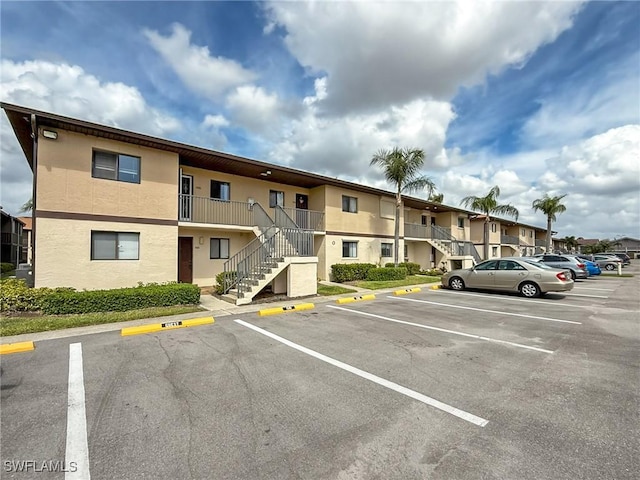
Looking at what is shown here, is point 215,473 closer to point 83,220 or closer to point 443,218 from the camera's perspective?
point 83,220

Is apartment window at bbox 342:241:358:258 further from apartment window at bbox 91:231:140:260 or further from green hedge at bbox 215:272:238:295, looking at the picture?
apartment window at bbox 91:231:140:260

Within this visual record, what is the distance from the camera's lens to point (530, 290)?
42.0 feet

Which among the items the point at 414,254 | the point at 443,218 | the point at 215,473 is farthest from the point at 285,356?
the point at 443,218

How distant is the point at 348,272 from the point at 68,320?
41.7 ft

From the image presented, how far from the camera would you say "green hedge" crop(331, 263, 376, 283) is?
17.6 metres

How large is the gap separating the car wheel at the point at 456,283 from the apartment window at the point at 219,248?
11595 millimetres

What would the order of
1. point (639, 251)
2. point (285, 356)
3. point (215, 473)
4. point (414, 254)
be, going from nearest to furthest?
point (215, 473)
point (285, 356)
point (414, 254)
point (639, 251)

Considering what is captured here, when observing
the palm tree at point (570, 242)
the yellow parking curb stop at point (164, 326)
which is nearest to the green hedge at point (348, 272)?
the yellow parking curb stop at point (164, 326)

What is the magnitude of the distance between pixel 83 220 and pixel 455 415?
12.4m

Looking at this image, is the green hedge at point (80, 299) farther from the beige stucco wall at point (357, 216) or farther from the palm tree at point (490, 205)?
the palm tree at point (490, 205)

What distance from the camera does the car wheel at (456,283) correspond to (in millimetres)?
15211

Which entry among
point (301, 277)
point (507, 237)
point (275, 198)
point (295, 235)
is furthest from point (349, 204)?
point (507, 237)

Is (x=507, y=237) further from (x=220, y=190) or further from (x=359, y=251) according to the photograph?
(x=220, y=190)

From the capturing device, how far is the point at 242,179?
16453 mm
